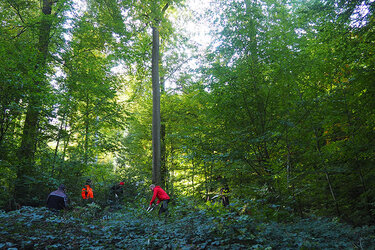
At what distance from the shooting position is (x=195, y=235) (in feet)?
14.7

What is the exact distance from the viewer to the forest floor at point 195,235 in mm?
3865

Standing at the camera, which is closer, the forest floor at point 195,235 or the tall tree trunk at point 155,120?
the forest floor at point 195,235

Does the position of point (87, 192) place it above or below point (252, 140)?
below

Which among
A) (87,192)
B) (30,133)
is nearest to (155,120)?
(87,192)

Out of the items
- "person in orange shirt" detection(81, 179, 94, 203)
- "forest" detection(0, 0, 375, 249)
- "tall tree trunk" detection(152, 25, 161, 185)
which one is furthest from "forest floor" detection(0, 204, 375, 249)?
"tall tree trunk" detection(152, 25, 161, 185)

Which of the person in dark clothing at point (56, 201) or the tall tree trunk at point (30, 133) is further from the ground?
the tall tree trunk at point (30, 133)

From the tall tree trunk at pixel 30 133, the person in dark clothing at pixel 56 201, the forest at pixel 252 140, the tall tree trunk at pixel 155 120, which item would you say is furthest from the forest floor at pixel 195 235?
the tall tree trunk at pixel 155 120

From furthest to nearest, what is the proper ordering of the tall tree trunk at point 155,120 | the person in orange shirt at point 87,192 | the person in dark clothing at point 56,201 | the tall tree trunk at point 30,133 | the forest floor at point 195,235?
the tall tree trunk at point 155,120 → the person in orange shirt at point 87,192 → the tall tree trunk at point 30,133 → the person in dark clothing at point 56,201 → the forest floor at point 195,235

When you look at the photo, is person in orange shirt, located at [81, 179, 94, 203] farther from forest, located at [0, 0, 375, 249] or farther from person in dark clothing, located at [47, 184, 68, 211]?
person in dark clothing, located at [47, 184, 68, 211]

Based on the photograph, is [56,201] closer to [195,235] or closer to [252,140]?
[195,235]

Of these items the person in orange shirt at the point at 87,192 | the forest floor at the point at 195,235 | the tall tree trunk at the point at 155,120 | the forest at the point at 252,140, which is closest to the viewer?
the forest floor at the point at 195,235

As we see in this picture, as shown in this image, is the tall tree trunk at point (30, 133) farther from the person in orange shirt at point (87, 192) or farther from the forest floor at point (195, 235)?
the forest floor at point (195, 235)

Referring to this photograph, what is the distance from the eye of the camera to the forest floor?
12.7 ft

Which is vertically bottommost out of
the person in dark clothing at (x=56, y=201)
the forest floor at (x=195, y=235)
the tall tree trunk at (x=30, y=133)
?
the forest floor at (x=195, y=235)
